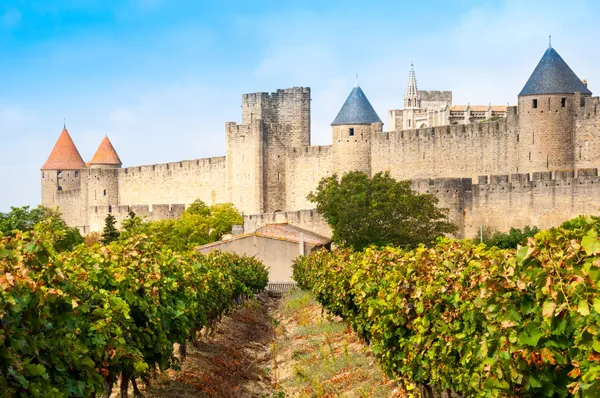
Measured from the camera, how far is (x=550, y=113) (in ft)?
115

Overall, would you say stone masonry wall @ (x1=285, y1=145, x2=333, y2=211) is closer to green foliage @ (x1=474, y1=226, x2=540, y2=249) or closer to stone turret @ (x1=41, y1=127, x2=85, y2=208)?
green foliage @ (x1=474, y1=226, x2=540, y2=249)

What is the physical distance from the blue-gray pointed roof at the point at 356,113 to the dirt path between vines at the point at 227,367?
2043 cm

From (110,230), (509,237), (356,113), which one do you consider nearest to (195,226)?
(110,230)

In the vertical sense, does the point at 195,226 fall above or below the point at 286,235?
below

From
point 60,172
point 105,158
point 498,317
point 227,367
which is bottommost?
point 227,367

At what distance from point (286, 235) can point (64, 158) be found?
26686 mm

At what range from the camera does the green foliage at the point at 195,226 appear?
1612 inches

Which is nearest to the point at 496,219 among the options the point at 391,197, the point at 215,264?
the point at 391,197

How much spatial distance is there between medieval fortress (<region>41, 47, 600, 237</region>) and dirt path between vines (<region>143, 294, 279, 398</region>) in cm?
1415

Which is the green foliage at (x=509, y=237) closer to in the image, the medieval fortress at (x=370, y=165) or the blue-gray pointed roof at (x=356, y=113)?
the medieval fortress at (x=370, y=165)

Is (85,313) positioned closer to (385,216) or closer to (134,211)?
(385,216)

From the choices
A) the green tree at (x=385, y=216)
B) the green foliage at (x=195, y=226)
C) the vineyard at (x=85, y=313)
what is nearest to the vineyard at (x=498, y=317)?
the vineyard at (x=85, y=313)

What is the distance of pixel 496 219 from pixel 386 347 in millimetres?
24146

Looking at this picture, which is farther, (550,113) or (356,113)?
(356,113)
